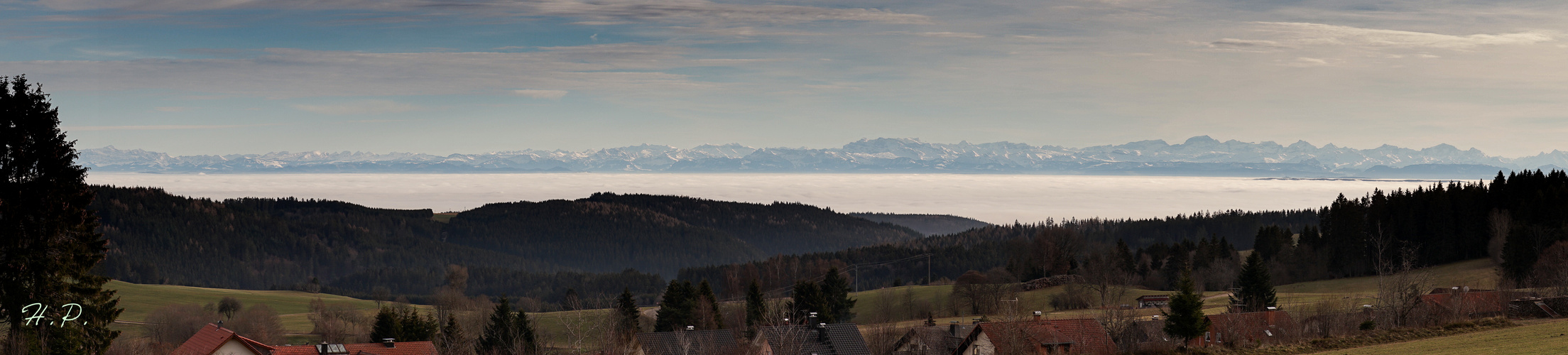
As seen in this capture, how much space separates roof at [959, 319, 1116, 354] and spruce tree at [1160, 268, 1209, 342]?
3.60 metres

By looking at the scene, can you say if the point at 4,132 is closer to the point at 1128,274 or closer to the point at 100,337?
the point at 100,337

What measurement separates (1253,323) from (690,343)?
40267mm

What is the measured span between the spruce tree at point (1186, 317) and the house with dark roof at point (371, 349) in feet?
151

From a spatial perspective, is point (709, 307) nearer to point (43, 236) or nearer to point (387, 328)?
point (387, 328)

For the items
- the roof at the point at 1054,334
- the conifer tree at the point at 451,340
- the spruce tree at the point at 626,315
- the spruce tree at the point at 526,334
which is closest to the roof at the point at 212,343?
the conifer tree at the point at 451,340

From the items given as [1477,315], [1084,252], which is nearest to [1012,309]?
[1477,315]

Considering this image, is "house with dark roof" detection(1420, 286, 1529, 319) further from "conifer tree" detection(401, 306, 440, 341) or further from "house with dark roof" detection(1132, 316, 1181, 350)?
"conifer tree" detection(401, 306, 440, 341)

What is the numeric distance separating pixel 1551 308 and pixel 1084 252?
12777cm

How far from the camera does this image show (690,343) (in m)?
69.1

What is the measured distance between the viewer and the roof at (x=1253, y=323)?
76.2 meters

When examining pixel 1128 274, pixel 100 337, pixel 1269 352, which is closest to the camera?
pixel 100 337

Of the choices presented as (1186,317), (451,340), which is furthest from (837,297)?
(1186,317)

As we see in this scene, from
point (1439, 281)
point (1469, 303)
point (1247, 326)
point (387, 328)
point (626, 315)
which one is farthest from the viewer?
point (1439, 281)

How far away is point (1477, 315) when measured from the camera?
72.3 metres
